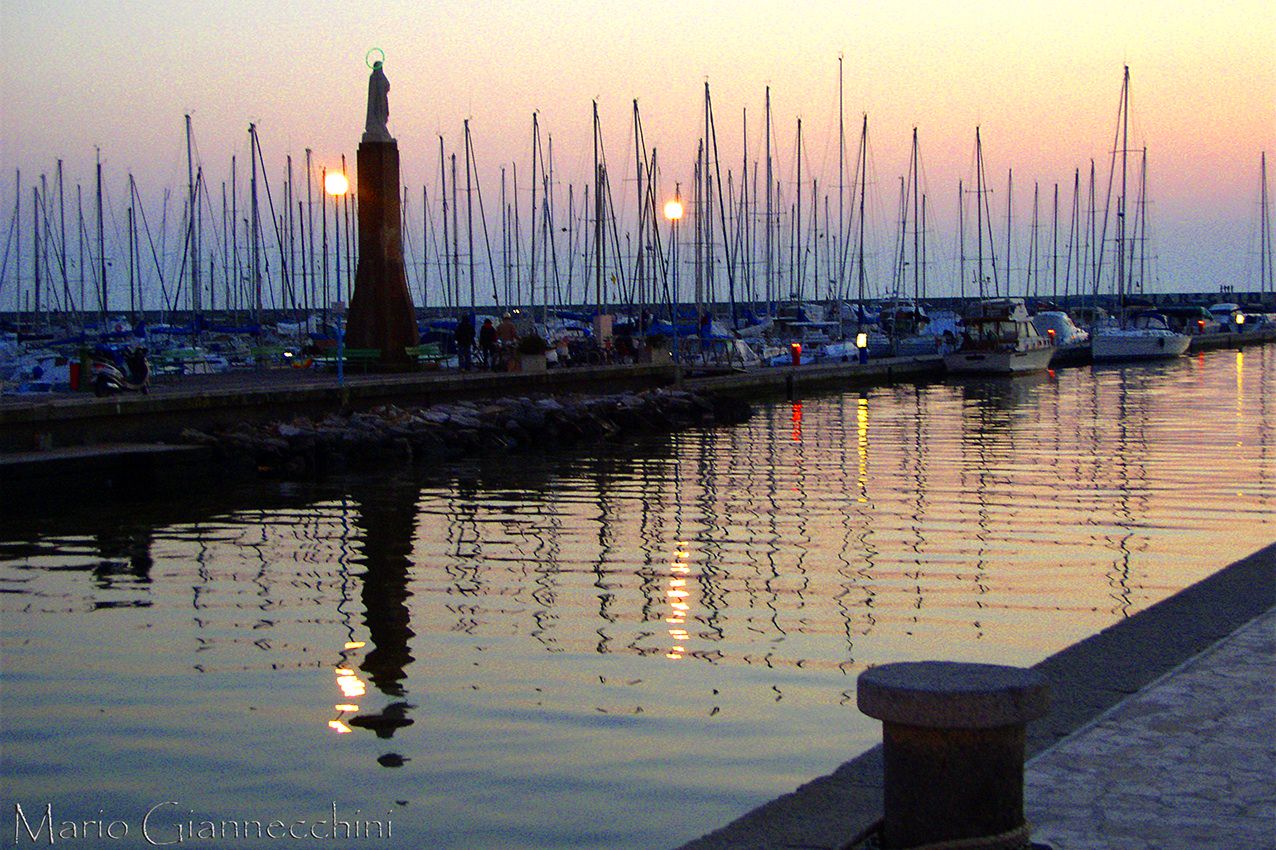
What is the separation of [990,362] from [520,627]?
50765mm

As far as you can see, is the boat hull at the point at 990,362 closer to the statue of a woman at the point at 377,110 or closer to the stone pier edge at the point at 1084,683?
the statue of a woman at the point at 377,110

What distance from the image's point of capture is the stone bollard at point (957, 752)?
16.6 feet

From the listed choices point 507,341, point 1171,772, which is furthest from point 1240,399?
point 1171,772

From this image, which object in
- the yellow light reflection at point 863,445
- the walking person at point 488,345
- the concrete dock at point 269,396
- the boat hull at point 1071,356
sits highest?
the walking person at point 488,345

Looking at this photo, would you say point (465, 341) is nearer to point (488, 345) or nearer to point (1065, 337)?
point (488, 345)

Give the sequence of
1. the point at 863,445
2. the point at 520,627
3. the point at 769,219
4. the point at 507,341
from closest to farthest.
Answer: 1. the point at 520,627
2. the point at 863,445
3. the point at 507,341
4. the point at 769,219

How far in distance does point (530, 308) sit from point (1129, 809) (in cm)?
6188

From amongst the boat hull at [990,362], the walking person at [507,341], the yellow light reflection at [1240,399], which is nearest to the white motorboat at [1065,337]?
the yellow light reflection at [1240,399]

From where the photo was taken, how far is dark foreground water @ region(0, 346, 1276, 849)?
24.8ft

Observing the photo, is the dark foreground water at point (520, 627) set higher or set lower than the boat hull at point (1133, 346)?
lower

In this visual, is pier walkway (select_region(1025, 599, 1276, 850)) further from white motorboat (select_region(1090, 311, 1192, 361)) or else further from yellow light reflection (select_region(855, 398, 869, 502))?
white motorboat (select_region(1090, 311, 1192, 361))

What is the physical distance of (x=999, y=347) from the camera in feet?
199

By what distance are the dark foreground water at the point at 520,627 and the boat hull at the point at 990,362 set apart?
3598 centimetres

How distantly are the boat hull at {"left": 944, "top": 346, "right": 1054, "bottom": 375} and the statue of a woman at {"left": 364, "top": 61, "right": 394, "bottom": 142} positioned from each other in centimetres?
3127
